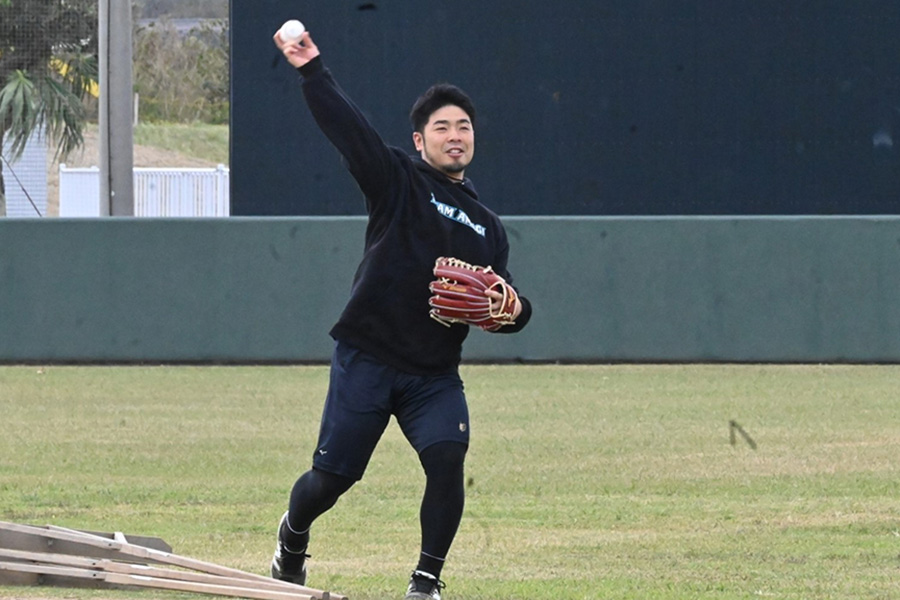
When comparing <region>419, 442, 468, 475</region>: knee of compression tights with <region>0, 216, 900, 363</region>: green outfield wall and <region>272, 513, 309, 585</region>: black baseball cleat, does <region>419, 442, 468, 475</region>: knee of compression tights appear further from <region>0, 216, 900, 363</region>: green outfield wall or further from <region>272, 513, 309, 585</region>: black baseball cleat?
<region>0, 216, 900, 363</region>: green outfield wall

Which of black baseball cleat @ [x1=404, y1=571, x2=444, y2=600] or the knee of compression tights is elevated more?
the knee of compression tights

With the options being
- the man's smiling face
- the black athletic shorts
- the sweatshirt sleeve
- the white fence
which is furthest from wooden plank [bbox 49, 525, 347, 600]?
the white fence

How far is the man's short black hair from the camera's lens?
5.39 metres

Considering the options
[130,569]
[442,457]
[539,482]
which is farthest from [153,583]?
[539,482]

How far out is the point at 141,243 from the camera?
54.1 feet

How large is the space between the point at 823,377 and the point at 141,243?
6.88 m

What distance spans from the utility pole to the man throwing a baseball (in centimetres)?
1312

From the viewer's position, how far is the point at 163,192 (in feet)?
132

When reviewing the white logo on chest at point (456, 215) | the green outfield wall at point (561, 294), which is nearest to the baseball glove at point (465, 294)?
the white logo on chest at point (456, 215)

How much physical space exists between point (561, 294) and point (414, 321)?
11098 millimetres

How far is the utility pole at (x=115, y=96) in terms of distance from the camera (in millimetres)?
18016

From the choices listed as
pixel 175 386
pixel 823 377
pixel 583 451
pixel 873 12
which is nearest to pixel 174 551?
pixel 583 451

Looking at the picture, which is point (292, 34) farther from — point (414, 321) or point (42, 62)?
point (42, 62)

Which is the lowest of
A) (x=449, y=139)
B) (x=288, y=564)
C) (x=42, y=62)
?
(x=288, y=564)
